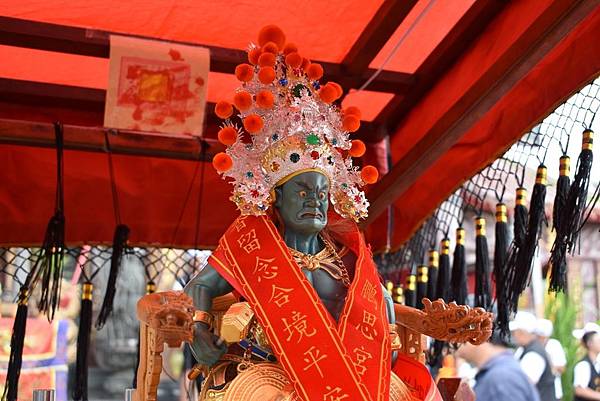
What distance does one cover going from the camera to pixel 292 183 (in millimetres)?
2021

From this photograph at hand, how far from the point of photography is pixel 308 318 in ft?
5.94

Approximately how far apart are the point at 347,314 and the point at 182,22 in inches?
47.4

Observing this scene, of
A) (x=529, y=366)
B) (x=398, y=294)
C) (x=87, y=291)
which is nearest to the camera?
(x=87, y=291)

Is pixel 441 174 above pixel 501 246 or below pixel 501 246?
above

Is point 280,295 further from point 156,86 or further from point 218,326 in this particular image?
point 156,86

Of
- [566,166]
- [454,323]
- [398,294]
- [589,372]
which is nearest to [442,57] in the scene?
[566,166]

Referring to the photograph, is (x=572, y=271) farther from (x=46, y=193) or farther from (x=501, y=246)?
(x=46, y=193)

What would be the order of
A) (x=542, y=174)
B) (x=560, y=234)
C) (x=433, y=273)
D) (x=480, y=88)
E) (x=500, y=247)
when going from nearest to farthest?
1. (x=560, y=234)
2. (x=480, y=88)
3. (x=542, y=174)
4. (x=500, y=247)
5. (x=433, y=273)

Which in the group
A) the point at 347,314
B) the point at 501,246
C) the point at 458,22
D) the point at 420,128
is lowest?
the point at 347,314

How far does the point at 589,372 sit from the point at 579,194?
112 inches

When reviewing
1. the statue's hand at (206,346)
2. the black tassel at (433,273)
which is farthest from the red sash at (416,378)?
the black tassel at (433,273)

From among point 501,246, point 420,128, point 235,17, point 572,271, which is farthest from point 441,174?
point 572,271

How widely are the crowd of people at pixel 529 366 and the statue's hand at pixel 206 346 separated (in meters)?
2.33

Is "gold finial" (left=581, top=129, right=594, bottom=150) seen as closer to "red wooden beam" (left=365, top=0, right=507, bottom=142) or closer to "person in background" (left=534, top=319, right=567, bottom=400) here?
"red wooden beam" (left=365, top=0, right=507, bottom=142)
